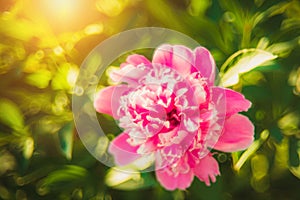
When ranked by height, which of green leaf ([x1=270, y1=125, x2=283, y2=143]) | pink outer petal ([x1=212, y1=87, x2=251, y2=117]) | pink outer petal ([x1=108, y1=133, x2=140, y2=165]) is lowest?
green leaf ([x1=270, y1=125, x2=283, y2=143])

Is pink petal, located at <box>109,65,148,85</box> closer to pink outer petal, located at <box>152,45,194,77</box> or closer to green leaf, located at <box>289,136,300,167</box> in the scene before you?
pink outer petal, located at <box>152,45,194,77</box>

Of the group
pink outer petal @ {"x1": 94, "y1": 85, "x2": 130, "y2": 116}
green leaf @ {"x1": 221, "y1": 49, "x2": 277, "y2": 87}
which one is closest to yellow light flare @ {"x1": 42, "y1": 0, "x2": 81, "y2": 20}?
pink outer petal @ {"x1": 94, "y1": 85, "x2": 130, "y2": 116}

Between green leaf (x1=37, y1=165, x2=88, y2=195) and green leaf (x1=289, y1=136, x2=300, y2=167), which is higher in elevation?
green leaf (x1=37, y1=165, x2=88, y2=195)

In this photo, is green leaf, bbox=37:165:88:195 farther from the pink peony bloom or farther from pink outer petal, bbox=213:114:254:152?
pink outer petal, bbox=213:114:254:152

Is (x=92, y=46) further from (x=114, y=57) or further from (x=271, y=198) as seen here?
(x=271, y=198)

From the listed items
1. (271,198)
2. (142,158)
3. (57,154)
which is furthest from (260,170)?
(57,154)

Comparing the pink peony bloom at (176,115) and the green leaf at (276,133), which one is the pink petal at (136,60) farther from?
the green leaf at (276,133)

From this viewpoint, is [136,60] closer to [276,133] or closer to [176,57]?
[176,57]
